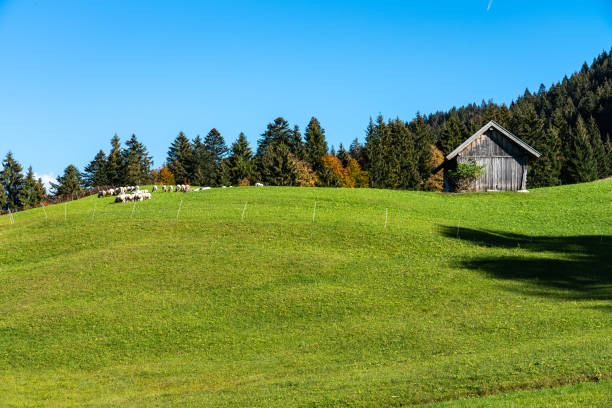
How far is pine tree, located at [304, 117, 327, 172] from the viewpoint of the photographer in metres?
117

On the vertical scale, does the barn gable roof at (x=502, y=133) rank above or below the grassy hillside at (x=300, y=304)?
above

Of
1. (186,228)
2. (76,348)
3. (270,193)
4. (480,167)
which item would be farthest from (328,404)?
(480,167)

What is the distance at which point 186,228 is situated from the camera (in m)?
41.9

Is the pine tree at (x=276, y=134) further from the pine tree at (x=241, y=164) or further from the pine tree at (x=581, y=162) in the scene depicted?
the pine tree at (x=581, y=162)

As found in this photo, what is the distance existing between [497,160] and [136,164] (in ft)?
264

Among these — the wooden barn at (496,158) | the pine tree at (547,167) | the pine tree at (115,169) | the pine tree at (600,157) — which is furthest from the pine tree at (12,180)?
the pine tree at (600,157)

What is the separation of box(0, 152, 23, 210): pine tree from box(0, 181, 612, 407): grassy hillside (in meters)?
65.7

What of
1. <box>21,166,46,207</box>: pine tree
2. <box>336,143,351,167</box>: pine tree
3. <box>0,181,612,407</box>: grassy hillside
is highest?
<box>336,143,351,167</box>: pine tree

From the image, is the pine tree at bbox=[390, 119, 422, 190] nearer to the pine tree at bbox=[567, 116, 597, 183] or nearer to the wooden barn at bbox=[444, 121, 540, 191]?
the pine tree at bbox=[567, 116, 597, 183]

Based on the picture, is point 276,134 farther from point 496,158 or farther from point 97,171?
point 496,158

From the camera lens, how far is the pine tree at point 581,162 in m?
108

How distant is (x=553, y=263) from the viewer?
1302 inches

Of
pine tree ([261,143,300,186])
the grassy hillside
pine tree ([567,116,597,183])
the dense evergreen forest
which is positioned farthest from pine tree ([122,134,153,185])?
pine tree ([567,116,597,183])

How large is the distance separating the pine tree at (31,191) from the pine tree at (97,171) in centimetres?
1356
